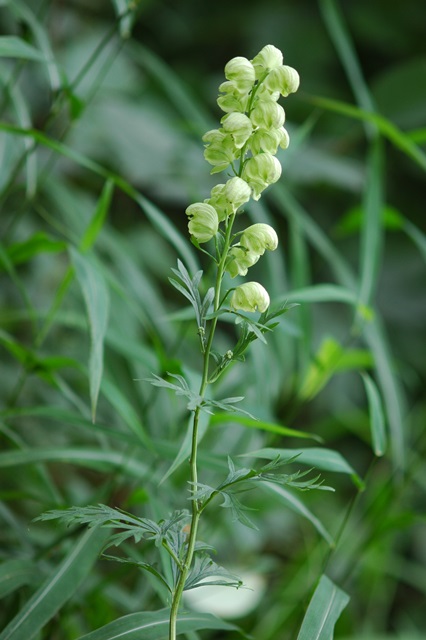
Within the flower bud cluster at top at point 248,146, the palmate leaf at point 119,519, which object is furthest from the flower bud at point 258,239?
the palmate leaf at point 119,519

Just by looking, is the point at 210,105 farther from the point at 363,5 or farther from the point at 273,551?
the point at 273,551

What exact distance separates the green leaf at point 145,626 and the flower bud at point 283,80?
0.86ft

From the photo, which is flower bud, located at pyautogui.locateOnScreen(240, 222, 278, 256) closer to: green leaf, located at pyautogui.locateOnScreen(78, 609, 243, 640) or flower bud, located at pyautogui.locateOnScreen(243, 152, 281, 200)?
flower bud, located at pyautogui.locateOnScreen(243, 152, 281, 200)

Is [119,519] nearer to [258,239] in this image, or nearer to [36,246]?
[258,239]

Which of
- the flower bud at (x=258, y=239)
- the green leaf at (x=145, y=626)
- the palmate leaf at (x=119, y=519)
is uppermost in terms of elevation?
the flower bud at (x=258, y=239)

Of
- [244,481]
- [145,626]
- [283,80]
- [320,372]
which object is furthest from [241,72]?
[320,372]

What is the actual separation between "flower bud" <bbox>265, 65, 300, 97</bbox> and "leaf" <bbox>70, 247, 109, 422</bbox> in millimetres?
197

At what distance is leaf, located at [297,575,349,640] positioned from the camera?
1.17 ft

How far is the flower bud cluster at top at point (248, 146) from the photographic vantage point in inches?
11.7

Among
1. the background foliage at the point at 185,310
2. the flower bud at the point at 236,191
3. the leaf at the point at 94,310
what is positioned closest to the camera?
the flower bud at the point at 236,191

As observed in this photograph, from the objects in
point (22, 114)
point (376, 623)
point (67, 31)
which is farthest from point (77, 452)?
point (67, 31)

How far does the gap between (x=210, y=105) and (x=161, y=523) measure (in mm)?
1220

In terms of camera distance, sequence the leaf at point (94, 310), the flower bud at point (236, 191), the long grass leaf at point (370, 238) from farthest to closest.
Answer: the long grass leaf at point (370, 238), the leaf at point (94, 310), the flower bud at point (236, 191)

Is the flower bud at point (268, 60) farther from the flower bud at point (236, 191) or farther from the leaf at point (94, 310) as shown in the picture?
the leaf at point (94, 310)
